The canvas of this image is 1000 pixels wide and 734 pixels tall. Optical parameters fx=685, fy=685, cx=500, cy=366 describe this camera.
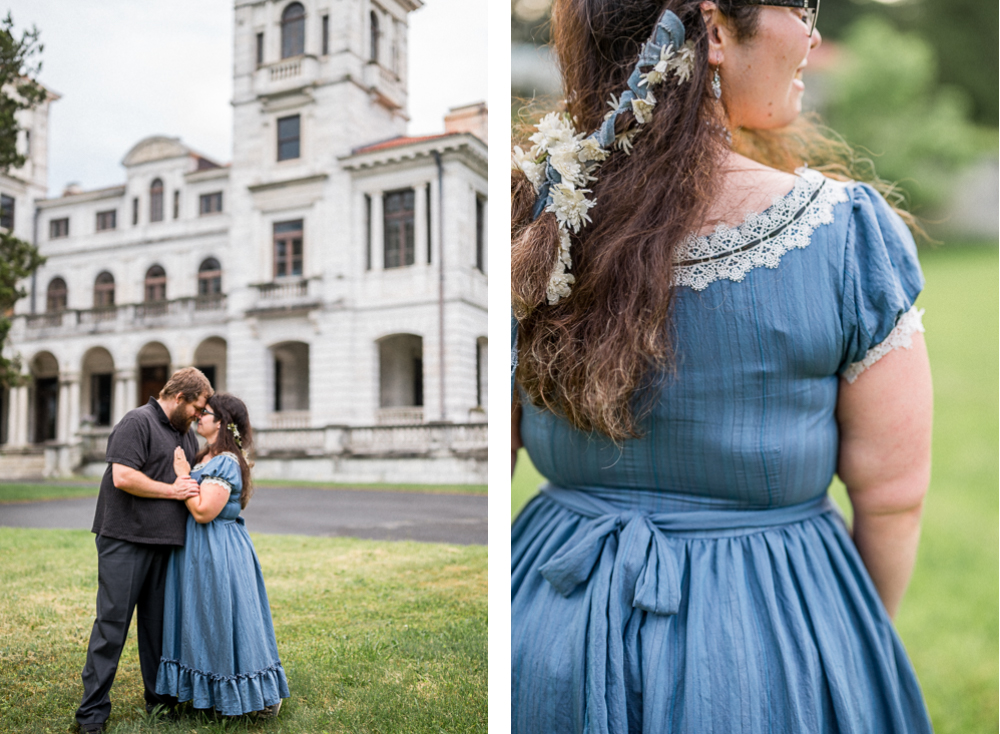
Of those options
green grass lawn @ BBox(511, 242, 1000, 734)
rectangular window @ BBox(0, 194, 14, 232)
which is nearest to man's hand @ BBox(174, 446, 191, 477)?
rectangular window @ BBox(0, 194, 14, 232)

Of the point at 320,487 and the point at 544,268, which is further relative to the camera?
the point at 320,487

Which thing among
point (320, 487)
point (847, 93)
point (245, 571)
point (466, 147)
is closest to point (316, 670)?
point (245, 571)

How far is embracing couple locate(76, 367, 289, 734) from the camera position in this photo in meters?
1.02

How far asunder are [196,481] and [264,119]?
63 cm

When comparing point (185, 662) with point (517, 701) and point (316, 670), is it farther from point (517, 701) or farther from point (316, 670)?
point (517, 701)

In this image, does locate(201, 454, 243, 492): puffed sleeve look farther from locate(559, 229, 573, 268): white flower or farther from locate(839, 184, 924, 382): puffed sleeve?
locate(839, 184, 924, 382): puffed sleeve

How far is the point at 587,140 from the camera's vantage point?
894 millimetres

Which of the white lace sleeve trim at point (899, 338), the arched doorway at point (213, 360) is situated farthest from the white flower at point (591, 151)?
the arched doorway at point (213, 360)

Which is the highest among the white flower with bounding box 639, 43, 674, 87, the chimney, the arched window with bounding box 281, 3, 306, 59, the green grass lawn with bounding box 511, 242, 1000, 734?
the arched window with bounding box 281, 3, 306, 59

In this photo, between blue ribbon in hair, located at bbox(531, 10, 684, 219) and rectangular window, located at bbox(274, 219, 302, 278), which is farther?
rectangular window, located at bbox(274, 219, 302, 278)

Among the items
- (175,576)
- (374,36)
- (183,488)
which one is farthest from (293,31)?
(175,576)

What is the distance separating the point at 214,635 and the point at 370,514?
0.32 meters

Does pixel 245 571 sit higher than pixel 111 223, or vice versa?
pixel 111 223

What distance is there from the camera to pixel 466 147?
126 centimetres
